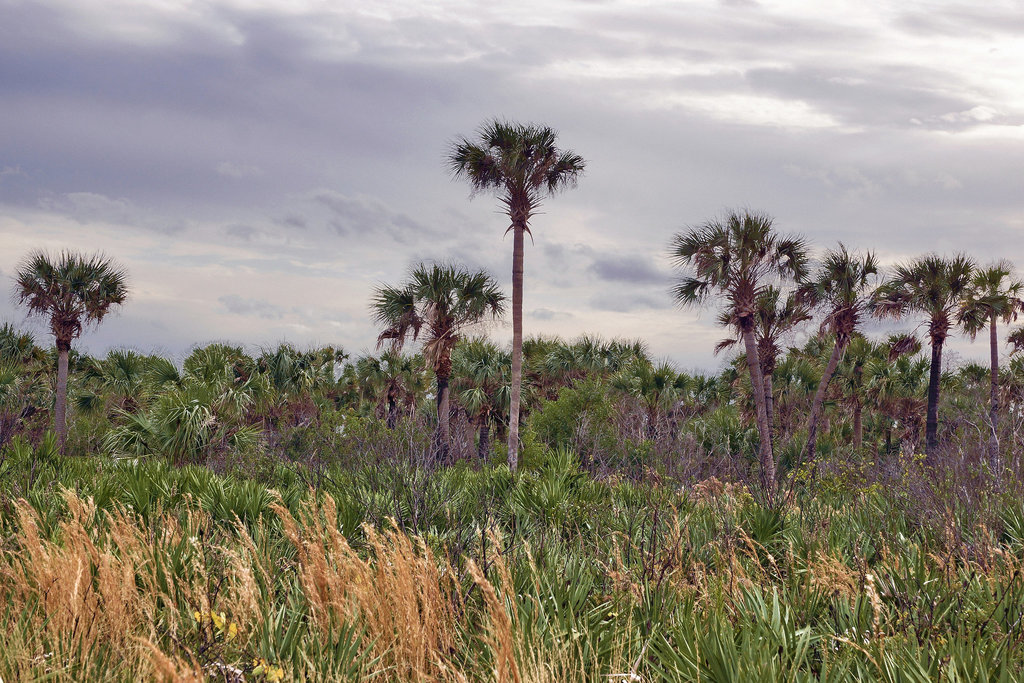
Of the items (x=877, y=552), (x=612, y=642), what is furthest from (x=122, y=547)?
(x=877, y=552)

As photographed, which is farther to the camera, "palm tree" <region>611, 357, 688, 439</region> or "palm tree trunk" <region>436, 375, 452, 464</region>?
"palm tree" <region>611, 357, 688, 439</region>

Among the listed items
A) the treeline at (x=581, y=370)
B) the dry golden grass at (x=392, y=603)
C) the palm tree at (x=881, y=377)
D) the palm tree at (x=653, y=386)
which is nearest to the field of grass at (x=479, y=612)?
the dry golden grass at (x=392, y=603)

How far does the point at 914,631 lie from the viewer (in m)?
5.17

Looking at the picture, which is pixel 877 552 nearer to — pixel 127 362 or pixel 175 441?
pixel 175 441

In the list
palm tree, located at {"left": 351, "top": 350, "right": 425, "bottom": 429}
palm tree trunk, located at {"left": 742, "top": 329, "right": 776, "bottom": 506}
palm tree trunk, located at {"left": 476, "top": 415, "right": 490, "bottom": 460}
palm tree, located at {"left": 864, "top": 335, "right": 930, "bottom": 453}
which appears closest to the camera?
palm tree trunk, located at {"left": 742, "top": 329, "right": 776, "bottom": 506}

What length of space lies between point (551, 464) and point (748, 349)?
18657 mm

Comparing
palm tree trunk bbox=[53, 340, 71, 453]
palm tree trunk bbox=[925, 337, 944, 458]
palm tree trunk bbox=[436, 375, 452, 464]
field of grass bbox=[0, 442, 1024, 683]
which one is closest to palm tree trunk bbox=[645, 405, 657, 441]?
palm tree trunk bbox=[436, 375, 452, 464]

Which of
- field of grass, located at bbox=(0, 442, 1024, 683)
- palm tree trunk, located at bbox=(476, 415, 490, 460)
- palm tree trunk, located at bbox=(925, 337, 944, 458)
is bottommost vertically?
palm tree trunk, located at bbox=(476, 415, 490, 460)

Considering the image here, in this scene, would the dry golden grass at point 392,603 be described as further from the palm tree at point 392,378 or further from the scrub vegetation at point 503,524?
the palm tree at point 392,378

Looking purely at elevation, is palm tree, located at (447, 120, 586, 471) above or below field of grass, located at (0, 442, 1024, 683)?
above

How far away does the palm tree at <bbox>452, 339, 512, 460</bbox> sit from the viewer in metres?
34.1

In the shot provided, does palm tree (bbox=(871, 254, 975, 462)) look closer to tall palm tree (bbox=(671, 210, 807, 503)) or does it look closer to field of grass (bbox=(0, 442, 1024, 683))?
tall palm tree (bbox=(671, 210, 807, 503))

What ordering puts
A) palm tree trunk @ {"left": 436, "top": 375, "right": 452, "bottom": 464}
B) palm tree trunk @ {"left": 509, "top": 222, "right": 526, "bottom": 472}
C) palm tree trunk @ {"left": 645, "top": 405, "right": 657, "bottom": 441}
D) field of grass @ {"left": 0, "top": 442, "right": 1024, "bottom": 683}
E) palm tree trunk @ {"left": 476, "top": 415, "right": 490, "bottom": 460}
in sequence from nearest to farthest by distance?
field of grass @ {"left": 0, "top": 442, "right": 1024, "bottom": 683}, palm tree trunk @ {"left": 436, "top": 375, "right": 452, "bottom": 464}, palm tree trunk @ {"left": 509, "top": 222, "right": 526, "bottom": 472}, palm tree trunk @ {"left": 645, "top": 405, "right": 657, "bottom": 441}, palm tree trunk @ {"left": 476, "top": 415, "right": 490, "bottom": 460}

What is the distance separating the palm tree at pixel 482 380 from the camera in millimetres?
34094
